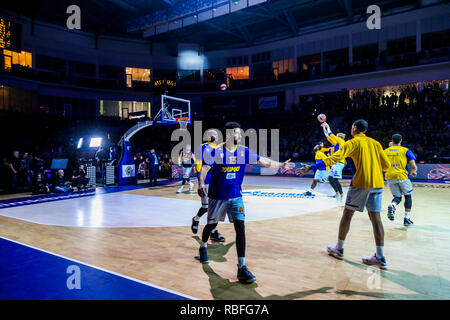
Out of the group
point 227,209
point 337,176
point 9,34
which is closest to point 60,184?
point 9,34

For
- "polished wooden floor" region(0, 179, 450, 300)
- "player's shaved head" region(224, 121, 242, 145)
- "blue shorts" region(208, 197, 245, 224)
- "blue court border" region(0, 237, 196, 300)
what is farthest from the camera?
"player's shaved head" region(224, 121, 242, 145)

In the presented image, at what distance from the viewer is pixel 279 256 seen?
4559mm

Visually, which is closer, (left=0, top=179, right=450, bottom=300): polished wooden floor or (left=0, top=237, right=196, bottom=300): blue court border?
(left=0, top=237, right=196, bottom=300): blue court border

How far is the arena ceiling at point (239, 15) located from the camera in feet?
77.2

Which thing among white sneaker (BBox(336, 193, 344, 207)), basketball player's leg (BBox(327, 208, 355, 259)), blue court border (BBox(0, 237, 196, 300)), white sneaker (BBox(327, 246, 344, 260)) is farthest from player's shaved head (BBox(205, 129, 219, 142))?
white sneaker (BBox(336, 193, 344, 207))

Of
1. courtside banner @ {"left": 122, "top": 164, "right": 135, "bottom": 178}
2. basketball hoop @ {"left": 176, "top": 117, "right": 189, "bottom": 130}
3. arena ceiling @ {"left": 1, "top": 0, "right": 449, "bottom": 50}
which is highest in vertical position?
arena ceiling @ {"left": 1, "top": 0, "right": 449, "bottom": 50}

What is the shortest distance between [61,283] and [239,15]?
26165 millimetres

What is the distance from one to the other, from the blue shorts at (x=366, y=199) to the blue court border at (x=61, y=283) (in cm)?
Result: 264

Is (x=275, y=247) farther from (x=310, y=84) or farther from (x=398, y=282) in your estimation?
(x=310, y=84)

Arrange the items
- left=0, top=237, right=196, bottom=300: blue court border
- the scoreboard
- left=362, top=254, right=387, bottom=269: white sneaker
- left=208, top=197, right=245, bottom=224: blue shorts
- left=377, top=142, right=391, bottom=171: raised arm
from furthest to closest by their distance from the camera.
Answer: the scoreboard, left=377, top=142, right=391, bottom=171: raised arm, left=362, top=254, right=387, bottom=269: white sneaker, left=208, top=197, right=245, bottom=224: blue shorts, left=0, top=237, right=196, bottom=300: blue court border

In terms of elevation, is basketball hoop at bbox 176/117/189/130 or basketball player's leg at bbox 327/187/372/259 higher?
basketball hoop at bbox 176/117/189/130

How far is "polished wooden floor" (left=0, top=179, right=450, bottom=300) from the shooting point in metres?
3.43

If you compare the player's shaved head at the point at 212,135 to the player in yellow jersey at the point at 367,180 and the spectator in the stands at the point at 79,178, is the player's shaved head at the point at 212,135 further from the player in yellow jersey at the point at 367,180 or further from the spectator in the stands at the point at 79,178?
the spectator in the stands at the point at 79,178

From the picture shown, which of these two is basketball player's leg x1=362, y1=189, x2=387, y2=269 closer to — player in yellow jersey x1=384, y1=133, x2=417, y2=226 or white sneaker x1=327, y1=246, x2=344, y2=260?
white sneaker x1=327, y1=246, x2=344, y2=260
